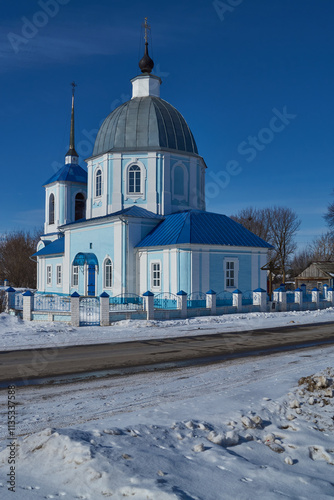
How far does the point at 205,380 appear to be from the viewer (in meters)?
8.13

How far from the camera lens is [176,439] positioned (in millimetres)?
4887

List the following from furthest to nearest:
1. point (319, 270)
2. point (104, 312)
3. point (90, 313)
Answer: point (319, 270), point (90, 313), point (104, 312)

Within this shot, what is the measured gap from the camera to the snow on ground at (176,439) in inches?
149

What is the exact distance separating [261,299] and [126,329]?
8962 mm

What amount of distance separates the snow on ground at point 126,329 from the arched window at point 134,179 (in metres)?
8.59

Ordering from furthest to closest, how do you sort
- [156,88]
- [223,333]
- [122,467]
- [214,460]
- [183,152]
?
1. [156,88]
2. [183,152]
3. [223,333]
4. [214,460]
5. [122,467]

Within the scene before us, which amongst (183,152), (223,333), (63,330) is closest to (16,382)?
(63,330)

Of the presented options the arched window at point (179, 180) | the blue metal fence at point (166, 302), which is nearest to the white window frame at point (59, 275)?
the arched window at point (179, 180)

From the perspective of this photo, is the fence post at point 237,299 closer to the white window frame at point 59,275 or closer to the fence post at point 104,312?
the fence post at point 104,312

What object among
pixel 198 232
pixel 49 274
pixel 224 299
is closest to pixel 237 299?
pixel 224 299

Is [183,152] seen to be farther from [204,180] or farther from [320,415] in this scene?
[320,415]

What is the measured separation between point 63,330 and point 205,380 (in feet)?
27.6

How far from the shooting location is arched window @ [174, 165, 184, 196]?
2530cm

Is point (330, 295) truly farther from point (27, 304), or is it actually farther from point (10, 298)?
point (10, 298)
